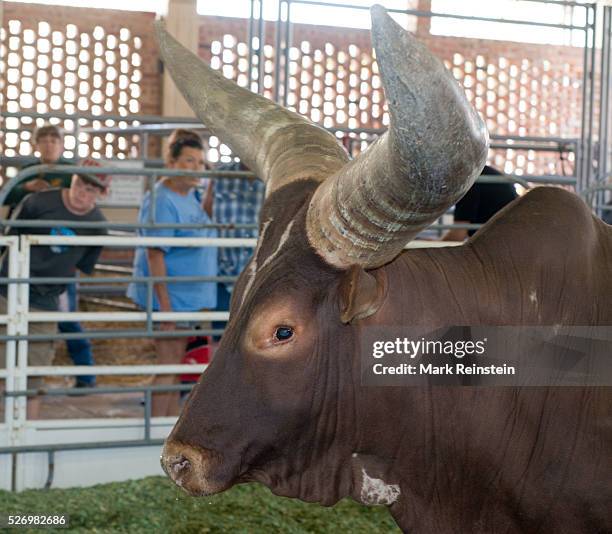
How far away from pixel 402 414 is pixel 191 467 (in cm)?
50

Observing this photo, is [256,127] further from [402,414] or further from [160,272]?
[160,272]

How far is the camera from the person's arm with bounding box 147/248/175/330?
547cm

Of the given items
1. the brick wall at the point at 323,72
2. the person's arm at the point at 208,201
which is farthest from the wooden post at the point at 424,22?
the person's arm at the point at 208,201

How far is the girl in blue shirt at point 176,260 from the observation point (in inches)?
220

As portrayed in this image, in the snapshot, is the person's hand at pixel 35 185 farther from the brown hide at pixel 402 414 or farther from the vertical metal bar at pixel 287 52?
the brown hide at pixel 402 414

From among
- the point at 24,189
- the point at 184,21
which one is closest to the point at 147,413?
the point at 24,189

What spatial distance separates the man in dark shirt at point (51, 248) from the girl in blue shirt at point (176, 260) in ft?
1.11

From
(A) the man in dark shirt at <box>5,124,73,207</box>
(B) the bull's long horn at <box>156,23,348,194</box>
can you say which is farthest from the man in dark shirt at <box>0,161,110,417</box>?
(B) the bull's long horn at <box>156,23,348,194</box>

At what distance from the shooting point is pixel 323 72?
13414 mm

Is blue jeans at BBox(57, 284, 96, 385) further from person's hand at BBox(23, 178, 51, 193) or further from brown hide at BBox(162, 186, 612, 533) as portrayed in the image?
brown hide at BBox(162, 186, 612, 533)

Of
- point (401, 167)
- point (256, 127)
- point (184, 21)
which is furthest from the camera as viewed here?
point (184, 21)

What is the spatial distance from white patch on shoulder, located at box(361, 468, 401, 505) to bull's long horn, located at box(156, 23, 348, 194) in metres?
0.75

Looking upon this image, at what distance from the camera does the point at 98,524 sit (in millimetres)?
4184

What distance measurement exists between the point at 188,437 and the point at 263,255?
460 millimetres
